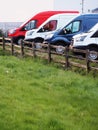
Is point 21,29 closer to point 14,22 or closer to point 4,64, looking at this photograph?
point 4,64

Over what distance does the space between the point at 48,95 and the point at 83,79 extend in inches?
133

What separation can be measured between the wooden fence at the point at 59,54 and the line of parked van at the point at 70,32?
1.44ft

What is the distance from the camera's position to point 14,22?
49625 mm

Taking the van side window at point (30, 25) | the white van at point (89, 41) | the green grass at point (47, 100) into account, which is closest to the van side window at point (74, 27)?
the white van at point (89, 41)

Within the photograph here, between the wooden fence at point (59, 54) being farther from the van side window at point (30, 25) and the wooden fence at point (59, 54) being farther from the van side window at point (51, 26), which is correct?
the van side window at point (30, 25)

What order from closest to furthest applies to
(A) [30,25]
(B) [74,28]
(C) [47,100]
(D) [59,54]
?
1. (C) [47,100]
2. (D) [59,54]
3. (B) [74,28]
4. (A) [30,25]

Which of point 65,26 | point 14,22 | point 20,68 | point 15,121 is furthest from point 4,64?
point 14,22

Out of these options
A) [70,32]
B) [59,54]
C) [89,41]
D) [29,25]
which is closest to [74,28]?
[70,32]

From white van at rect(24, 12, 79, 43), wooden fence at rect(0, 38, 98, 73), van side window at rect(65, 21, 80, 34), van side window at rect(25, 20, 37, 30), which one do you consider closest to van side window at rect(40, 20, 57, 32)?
white van at rect(24, 12, 79, 43)

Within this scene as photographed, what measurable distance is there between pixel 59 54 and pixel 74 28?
5844mm

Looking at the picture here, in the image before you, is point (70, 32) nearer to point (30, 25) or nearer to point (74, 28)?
point (74, 28)

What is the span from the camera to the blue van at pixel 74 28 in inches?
913

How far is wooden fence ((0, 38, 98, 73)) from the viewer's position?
15.8 meters

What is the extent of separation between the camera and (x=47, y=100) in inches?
415
